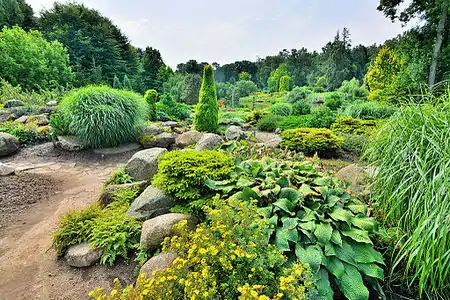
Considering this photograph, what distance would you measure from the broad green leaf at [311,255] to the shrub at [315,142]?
414cm

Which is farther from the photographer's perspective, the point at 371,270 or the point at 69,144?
the point at 69,144

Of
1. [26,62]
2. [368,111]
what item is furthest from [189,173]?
[26,62]

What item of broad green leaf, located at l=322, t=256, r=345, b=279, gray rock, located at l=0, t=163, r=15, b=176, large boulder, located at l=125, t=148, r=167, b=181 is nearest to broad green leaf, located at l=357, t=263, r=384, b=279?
broad green leaf, located at l=322, t=256, r=345, b=279

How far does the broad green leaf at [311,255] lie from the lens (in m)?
1.76

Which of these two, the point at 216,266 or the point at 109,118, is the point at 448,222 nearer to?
the point at 216,266

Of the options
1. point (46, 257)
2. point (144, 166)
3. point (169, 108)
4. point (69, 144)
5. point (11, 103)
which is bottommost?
point (46, 257)

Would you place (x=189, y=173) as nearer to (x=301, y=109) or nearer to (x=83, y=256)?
(x=83, y=256)

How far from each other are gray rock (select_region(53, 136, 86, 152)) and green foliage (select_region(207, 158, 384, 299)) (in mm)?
5146

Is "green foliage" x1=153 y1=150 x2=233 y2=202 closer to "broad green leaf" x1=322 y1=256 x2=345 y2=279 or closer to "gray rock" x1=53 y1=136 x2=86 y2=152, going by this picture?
"broad green leaf" x1=322 y1=256 x2=345 y2=279

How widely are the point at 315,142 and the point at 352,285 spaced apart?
14.1ft

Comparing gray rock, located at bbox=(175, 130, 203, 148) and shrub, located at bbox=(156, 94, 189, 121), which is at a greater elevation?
shrub, located at bbox=(156, 94, 189, 121)

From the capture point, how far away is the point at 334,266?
1.84 m

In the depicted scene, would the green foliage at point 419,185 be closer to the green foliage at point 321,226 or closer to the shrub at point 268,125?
the green foliage at point 321,226

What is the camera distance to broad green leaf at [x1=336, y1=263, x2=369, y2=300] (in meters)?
1.69
